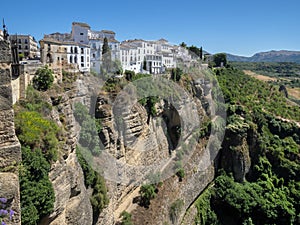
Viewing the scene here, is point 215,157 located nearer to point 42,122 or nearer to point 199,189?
point 199,189

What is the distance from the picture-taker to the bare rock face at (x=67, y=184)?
9102 millimetres

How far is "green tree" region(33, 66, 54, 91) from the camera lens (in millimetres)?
13022

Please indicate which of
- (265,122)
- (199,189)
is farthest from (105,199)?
(265,122)

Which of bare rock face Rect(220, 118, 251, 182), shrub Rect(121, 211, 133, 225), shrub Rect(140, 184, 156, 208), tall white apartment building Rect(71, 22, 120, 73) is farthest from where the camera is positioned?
tall white apartment building Rect(71, 22, 120, 73)

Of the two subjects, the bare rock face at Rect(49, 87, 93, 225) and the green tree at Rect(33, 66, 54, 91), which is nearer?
the bare rock face at Rect(49, 87, 93, 225)

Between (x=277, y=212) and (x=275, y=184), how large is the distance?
14.4 ft

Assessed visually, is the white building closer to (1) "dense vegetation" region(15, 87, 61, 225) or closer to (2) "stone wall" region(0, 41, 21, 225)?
(1) "dense vegetation" region(15, 87, 61, 225)

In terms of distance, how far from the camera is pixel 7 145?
5.65m

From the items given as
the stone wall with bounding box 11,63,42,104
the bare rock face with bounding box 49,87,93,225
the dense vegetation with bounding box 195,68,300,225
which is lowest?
the dense vegetation with bounding box 195,68,300,225

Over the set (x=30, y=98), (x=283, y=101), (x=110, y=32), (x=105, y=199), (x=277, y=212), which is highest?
(x=110, y=32)

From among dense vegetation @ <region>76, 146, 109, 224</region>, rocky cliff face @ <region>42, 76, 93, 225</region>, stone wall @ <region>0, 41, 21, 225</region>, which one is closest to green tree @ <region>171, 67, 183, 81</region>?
dense vegetation @ <region>76, 146, 109, 224</region>

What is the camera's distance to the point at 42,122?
9.59m

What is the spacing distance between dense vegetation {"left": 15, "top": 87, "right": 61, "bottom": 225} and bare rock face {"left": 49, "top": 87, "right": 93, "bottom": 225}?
513 mm

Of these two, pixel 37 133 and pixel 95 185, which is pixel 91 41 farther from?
pixel 37 133
